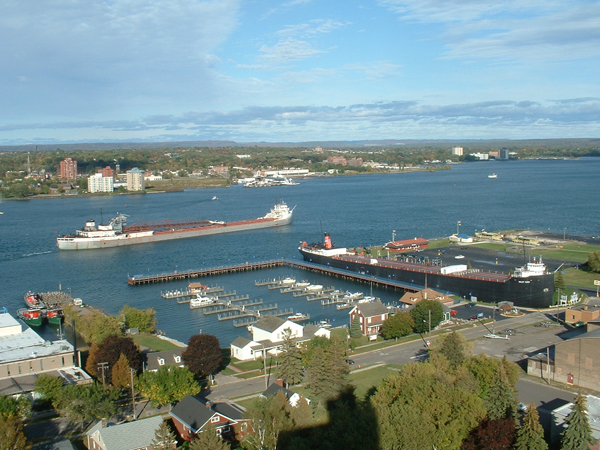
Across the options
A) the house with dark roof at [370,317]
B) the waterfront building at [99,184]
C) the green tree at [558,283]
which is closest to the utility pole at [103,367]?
the house with dark roof at [370,317]

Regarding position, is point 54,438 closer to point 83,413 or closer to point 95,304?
point 83,413

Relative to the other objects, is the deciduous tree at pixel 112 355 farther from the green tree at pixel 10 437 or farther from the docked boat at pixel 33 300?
the docked boat at pixel 33 300

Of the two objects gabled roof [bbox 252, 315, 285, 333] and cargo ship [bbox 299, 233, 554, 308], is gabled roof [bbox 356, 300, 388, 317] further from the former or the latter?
cargo ship [bbox 299, 233, 554, 308]

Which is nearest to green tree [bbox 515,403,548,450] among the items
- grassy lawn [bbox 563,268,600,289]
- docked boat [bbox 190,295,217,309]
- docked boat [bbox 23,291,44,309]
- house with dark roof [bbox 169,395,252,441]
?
house with dark roof [bbox 169,395,252,441]

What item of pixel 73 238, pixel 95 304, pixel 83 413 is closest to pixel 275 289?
pixel 95 304

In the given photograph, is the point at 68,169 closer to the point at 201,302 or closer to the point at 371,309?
the point at 201,302
